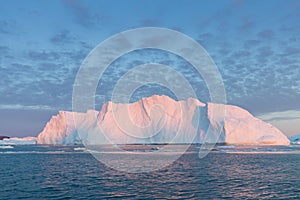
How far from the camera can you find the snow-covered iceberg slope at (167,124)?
123688 mm

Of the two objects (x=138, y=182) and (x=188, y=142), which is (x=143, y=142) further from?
(x=138, y=182)

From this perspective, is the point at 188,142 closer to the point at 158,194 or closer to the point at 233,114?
the point at 233,114

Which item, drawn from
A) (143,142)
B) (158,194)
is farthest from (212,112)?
(158,194)

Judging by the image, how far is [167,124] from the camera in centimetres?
14112

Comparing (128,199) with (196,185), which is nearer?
(128,199)

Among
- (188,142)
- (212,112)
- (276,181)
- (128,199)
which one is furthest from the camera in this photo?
(188,142)

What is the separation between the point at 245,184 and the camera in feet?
91.0

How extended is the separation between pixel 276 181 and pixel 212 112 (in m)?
97.3

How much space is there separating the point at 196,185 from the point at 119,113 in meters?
115

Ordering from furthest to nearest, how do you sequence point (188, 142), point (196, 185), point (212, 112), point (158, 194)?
point (188, 142), point (212, 112), point (196, 185), point (158, 194)

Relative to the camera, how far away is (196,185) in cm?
2681

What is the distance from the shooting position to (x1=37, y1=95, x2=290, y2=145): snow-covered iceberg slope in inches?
4870

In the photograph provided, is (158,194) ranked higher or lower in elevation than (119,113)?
lower

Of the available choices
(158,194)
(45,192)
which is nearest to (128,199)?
(158,194)
